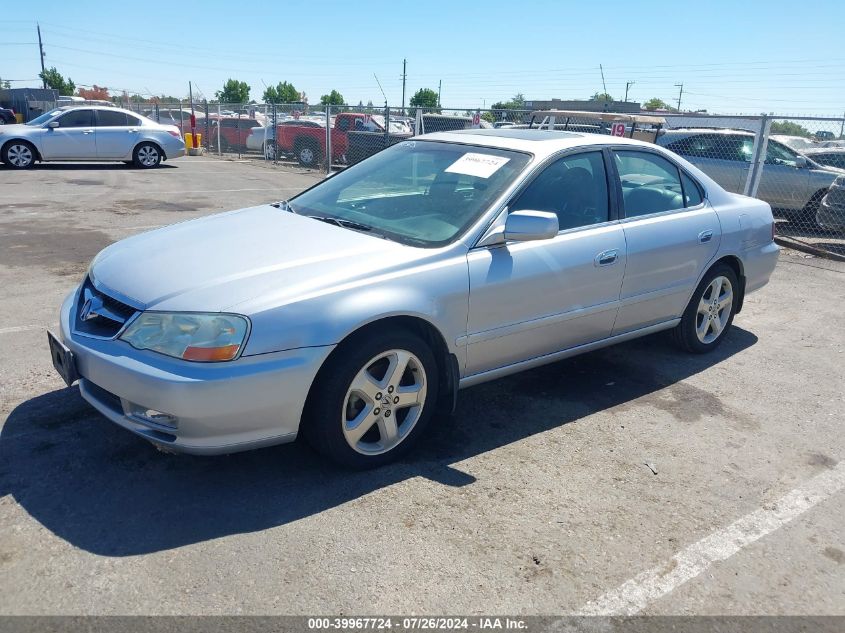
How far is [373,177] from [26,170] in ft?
45.9

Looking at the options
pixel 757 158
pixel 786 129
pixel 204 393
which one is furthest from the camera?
pixel 786 129

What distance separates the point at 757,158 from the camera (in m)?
10.1

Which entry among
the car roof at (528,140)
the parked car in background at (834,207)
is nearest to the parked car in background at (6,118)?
the parked car in background at (834,207)

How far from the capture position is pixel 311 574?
2666 mm

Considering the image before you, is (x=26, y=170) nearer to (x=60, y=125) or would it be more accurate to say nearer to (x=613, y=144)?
(x=60, y=125)

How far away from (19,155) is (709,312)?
15445 mm

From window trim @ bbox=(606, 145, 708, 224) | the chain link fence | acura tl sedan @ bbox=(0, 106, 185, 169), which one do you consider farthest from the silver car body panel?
window trim @ bbox=(606, 145, 708, 224)

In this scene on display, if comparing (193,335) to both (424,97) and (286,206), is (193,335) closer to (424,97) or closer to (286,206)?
(286,206)

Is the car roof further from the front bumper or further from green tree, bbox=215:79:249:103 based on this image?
green tree, bbox=215:79:249:103

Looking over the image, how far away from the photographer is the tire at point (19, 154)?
1535cm

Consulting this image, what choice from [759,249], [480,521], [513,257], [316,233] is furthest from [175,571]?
[759,249]

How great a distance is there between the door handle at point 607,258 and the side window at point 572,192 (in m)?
0.21

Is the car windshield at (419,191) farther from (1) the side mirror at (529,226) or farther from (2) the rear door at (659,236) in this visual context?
(2) the rear door at (659,236)

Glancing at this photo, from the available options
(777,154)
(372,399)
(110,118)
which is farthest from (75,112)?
(372,399)
